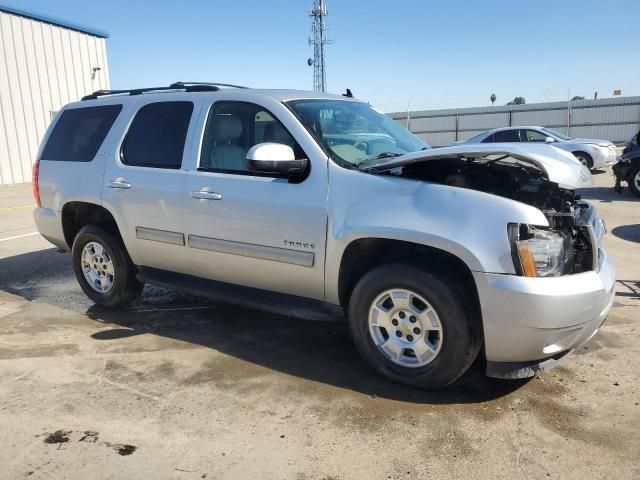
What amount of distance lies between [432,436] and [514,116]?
28679 mm

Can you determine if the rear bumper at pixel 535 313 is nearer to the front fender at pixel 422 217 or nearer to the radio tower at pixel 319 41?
the front fender at pixel 422 217

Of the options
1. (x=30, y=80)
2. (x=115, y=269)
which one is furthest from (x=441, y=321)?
(x=30, y=80)

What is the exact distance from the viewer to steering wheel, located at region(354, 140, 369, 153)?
402 cm

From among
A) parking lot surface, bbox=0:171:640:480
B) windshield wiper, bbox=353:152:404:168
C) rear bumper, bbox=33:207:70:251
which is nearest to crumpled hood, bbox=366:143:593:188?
windshield wiper, bbox=353:152:404:168

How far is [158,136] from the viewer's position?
4.60 metres

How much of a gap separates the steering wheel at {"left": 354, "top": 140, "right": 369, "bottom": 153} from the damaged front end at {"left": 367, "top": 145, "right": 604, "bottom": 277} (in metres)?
0.49

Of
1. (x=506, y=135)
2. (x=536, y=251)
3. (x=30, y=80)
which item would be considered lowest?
(x=536, y=251)

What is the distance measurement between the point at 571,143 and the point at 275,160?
14.3 m

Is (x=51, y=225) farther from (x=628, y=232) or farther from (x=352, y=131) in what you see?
(x=628, y=232)

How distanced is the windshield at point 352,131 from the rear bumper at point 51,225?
2852 mm

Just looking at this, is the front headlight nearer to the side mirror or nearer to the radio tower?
the side mirror

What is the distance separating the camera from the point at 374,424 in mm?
3096

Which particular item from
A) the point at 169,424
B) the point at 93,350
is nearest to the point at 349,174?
the point at 169,424

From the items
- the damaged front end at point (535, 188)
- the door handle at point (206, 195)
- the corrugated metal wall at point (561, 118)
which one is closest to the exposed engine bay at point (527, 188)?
the damaged front end at point (535, 188)
